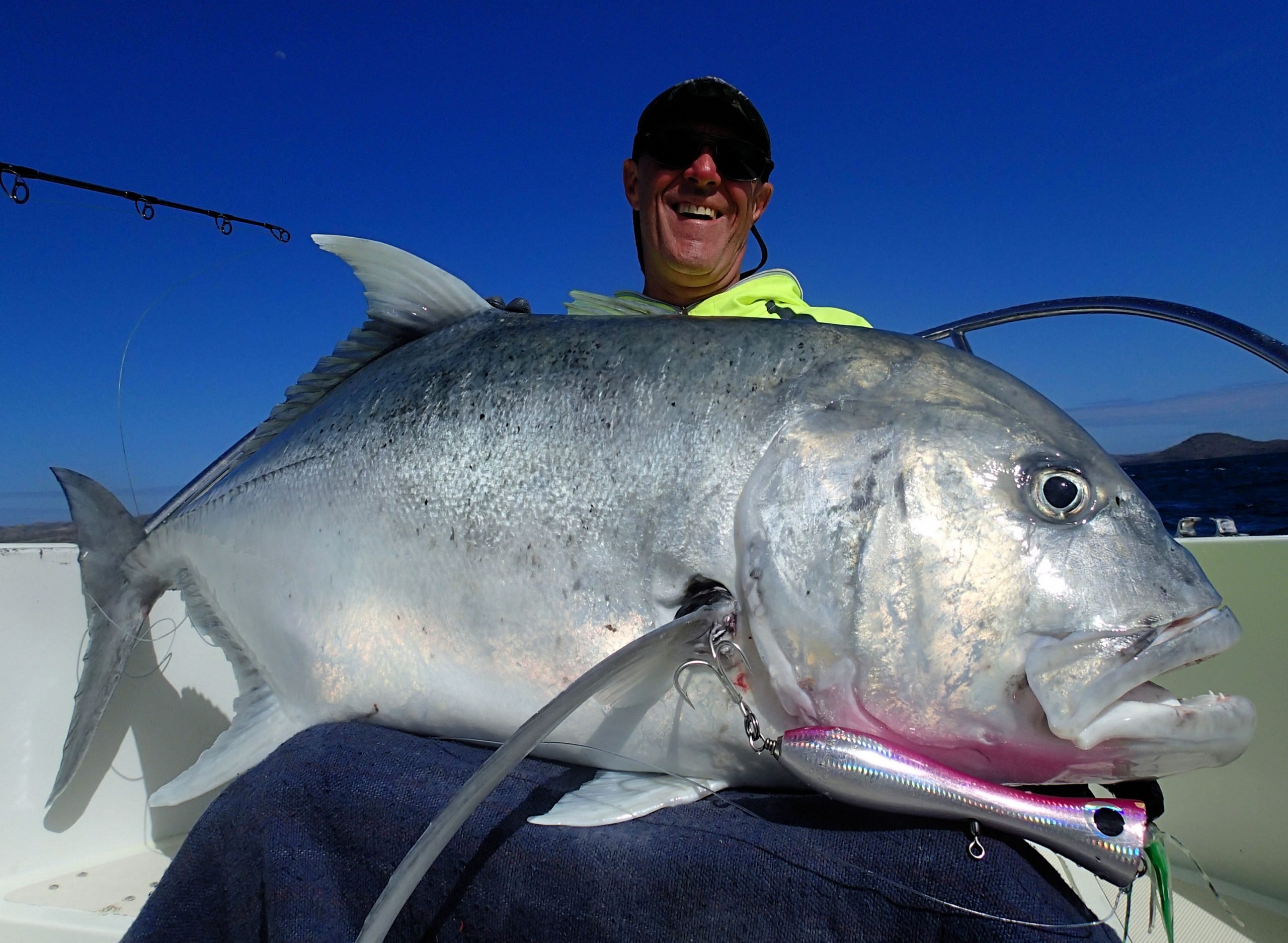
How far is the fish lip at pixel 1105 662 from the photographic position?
1056 mm

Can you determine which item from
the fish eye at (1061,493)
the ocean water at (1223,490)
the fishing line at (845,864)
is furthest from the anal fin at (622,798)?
the ocean water at (1223,490)

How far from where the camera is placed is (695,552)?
1350mm

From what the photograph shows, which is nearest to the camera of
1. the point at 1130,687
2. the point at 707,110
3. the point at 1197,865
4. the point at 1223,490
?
the point at 1197,865

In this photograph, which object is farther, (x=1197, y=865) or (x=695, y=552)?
(x=695, y=552)

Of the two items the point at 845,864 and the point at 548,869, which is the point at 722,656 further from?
the point at 548,869

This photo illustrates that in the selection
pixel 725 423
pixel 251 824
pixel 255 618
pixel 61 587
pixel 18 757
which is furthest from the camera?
pixel 61 587

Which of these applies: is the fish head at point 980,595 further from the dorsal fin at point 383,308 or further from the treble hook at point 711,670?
the dorsal fin at point 383,308

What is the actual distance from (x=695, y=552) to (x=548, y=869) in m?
0.60

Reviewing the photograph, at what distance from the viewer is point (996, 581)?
114 cm

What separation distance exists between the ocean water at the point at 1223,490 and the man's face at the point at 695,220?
7.12 ft

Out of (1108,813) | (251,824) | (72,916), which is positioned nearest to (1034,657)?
(1108,813)

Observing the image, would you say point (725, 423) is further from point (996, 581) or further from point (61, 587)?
point (61, 587)

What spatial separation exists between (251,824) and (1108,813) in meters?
1.56

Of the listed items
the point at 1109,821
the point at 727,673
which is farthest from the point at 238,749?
the point at 1109,821
